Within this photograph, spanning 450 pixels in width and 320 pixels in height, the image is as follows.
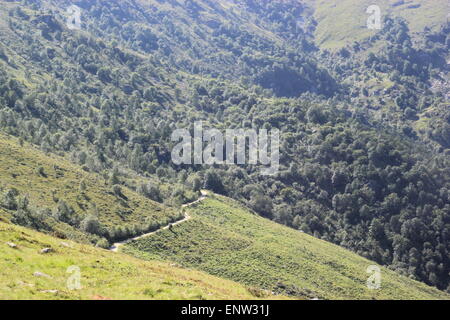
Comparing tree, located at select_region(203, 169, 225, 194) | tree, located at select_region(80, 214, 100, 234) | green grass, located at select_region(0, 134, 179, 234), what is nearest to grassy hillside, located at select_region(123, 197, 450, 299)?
tree, located at select_region(80, 214, 100, 234)

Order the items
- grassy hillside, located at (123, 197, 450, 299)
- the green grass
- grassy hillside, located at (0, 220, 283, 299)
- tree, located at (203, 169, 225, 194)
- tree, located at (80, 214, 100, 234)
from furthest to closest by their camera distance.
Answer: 1. tree, located at (203, 169, 225, 194)
2. the green grass
3. grassy hillside, located at (123, 197, 450, 299)
4. tree, located at (80, 214, 100, 234)
5. grassy hillside, located at (0, 220, 283, 299)

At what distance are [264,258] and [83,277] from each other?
79.6m

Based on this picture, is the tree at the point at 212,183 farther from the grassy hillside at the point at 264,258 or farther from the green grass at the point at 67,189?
the green grass at the point at 67,189

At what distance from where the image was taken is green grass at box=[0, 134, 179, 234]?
350 ft

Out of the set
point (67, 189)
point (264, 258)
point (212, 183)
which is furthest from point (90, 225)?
point (212, 183)

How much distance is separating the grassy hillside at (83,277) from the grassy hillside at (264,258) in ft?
Result: 154

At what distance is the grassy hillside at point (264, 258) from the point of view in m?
99.2

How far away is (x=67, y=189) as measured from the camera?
11619 cm

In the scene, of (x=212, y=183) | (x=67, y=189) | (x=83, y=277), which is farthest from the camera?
(x=212, y=183)

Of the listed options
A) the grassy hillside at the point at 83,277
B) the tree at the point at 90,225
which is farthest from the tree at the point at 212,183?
the grassy hillside at the point at 83,277

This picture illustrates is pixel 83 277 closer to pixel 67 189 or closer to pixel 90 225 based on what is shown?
pixel 90 225

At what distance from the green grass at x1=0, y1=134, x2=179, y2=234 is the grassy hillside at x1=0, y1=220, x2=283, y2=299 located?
5656 centimetres

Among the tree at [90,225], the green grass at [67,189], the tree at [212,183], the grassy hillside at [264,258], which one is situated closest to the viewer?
the tree at [90,225]

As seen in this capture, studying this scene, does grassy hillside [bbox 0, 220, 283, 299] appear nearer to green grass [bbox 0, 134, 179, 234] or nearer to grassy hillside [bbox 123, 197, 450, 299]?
grassy hillside [bbox 123, 197, 450, 299]
